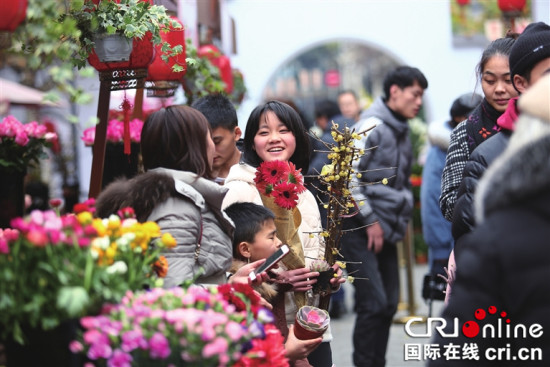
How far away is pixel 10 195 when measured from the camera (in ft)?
19.1

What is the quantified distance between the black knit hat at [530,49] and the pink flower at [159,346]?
2224mm

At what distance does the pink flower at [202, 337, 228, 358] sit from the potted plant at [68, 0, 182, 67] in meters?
2.17

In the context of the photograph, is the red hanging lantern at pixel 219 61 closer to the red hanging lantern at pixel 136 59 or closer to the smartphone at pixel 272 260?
the red hanging lantern at pixel 136 59

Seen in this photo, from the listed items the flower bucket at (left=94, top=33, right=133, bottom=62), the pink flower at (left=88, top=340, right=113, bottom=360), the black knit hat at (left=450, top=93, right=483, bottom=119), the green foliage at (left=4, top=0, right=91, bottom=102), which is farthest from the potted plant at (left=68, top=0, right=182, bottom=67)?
the black knit hat at (left=450, top=93, right=483, bottom=119)

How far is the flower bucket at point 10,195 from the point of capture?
5.77 m

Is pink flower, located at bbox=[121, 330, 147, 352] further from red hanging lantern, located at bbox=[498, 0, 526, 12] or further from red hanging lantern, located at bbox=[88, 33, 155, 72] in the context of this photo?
red hanging lantern, located at bbox=[498, 0, 526, 12]

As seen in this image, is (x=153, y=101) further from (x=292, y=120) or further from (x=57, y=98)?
(x=57, y=98)

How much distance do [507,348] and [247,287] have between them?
956 mm

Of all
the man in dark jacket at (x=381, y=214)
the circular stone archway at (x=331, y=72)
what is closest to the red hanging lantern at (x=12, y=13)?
the man in dark jacket at (x=381, y=214)

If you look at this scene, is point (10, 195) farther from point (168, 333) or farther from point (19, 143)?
point (168, 333)

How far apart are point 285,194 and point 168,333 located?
185 cm

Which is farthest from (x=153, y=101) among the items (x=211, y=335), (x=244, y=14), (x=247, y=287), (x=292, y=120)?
(x=244, y=14)

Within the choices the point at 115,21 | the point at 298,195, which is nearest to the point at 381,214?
the point at 298,195

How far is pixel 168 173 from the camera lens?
147 inches
